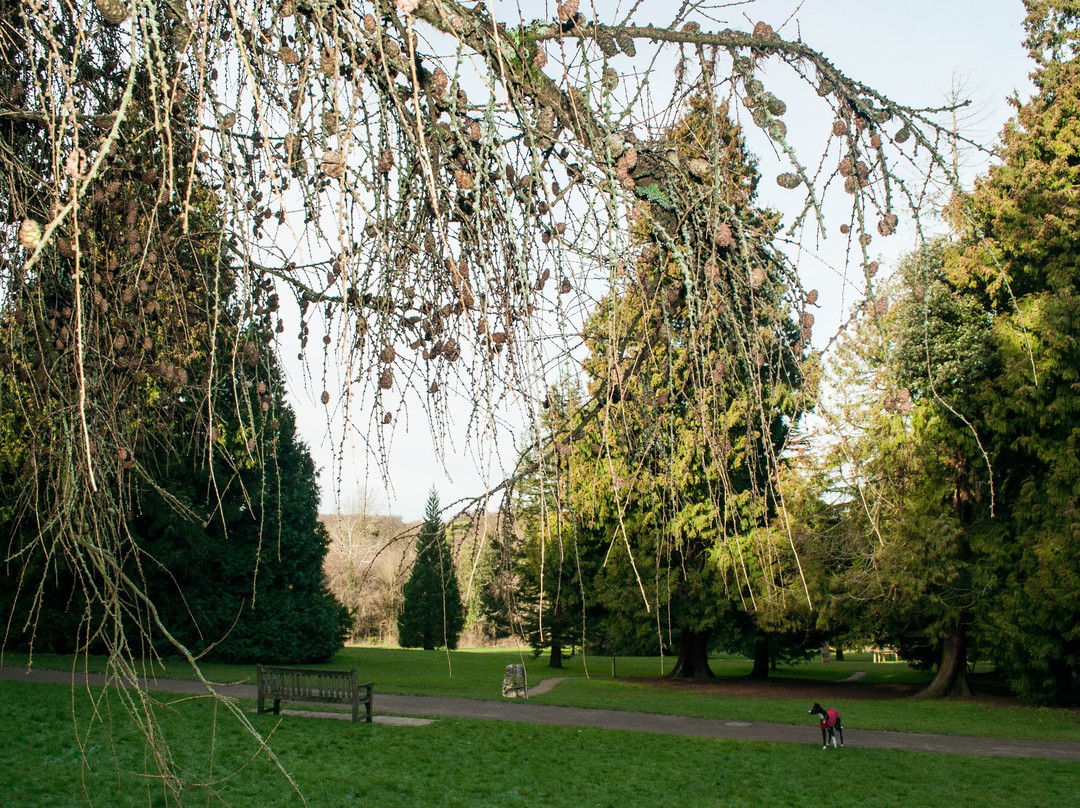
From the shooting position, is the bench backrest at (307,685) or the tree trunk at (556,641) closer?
the bench backrest at (307,685)

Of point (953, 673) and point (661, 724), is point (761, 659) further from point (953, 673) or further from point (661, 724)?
point (661, 724)

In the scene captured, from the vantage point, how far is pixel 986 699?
16.8 meters

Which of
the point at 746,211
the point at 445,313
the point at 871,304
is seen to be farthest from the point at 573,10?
the point at 871,304

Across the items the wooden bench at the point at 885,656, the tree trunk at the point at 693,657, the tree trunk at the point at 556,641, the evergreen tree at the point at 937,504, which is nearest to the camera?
the evergreen tree at the point at 937,504

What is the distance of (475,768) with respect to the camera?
27.8ft

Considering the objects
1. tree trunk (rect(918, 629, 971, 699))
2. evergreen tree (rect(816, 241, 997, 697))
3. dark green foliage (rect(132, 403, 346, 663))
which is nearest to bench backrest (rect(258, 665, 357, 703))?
dark green foliage (rect(132, 403, 346, 663))

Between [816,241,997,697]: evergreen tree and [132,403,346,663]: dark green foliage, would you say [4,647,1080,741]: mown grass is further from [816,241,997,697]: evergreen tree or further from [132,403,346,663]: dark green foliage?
[816,241,997,697]: evergreen tree

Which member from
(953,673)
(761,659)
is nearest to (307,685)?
(953,673)

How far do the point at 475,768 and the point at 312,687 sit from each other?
12.1ft

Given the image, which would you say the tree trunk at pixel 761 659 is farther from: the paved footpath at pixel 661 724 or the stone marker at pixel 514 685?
the paved footpath at pixel 661 724

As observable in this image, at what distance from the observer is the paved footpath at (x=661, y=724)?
10797 mm

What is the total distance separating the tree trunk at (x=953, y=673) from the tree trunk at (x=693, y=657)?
5.13 meters

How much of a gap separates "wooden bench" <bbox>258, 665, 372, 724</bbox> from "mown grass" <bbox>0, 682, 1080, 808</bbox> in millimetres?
335

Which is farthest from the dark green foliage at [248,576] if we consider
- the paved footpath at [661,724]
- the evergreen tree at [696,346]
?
the evergreen tree at [696,346]
